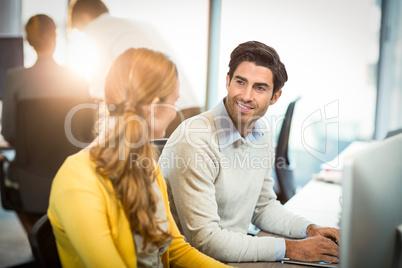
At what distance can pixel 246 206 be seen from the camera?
139 centimetres

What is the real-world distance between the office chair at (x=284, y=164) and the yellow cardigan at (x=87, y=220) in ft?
5.05

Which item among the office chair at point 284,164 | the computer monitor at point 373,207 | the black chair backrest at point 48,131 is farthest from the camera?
the office chair at point 284,164

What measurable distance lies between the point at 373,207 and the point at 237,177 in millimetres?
692

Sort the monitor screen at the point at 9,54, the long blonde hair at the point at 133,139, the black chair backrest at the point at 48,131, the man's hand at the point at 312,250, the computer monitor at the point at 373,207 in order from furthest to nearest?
the monitor screen at the point at 9,54 < the black chair backrest at the point at 48,131 < the man's hand at the point at 312,250 < the long blonde hair at the point at 133,139 < the computer monitor at the point at 373,207

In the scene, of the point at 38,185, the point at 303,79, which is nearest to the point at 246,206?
the point at 38,185

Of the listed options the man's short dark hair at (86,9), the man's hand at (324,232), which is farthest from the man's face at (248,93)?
the man's short dark hair at (86,9)

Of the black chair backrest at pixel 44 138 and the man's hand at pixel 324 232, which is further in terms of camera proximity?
the black chair backrest at pixel 44 138

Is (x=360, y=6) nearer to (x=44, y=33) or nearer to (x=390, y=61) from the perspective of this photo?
(x=390, y=61)

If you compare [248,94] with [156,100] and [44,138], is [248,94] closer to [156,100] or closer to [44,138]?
[156,100]

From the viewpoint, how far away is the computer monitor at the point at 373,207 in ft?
2.03

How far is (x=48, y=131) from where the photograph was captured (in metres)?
2.19

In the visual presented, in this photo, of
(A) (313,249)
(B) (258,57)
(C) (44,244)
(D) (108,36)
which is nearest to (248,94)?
(B) (258,57)

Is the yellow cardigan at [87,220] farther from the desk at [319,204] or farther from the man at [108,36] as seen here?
the man at [108,36]

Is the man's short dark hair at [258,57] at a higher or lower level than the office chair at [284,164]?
higher
